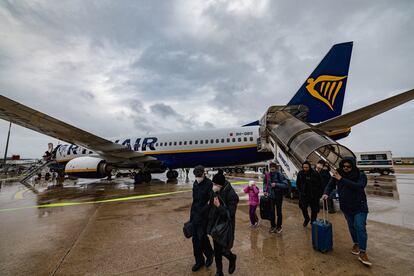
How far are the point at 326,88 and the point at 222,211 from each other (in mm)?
9805

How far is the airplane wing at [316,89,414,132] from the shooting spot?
483cm

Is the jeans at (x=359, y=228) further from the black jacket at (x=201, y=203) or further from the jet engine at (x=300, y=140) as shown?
the black jacket at (x=201, y=203)

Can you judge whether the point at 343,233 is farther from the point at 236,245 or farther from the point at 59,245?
the point at 59,245

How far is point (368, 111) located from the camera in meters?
5.71

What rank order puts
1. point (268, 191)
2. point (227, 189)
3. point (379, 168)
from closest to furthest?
point (227, 189)
point (268, 191)
point (379, 168)

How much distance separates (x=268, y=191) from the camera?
455 centimetres

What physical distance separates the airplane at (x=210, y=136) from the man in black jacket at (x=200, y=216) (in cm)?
377

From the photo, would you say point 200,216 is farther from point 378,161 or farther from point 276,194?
point 378,161

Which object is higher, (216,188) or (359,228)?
(216,188)

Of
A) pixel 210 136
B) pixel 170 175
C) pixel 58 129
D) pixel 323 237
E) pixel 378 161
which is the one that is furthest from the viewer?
pixel 378 161

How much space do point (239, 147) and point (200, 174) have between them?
9744 mm

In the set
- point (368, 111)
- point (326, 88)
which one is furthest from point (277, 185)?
point (326, 88)

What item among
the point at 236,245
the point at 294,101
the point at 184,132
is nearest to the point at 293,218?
the point at 236,245

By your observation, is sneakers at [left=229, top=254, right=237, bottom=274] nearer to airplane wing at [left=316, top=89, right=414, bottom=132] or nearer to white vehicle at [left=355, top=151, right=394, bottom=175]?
airplane wing at [left=316, top=89, right=414, bottom=132]
